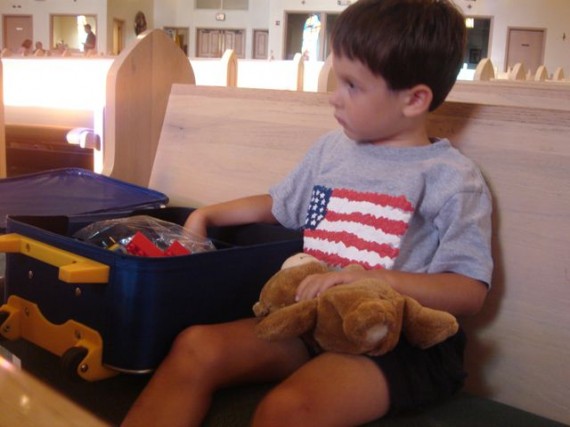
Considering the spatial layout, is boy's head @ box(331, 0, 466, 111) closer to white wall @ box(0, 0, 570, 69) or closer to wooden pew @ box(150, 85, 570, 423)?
wooden pew @ box(150, 85, 570, 423)

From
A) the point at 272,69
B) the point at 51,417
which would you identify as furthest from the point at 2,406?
the point at 272,69

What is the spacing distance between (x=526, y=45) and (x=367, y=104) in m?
11.8

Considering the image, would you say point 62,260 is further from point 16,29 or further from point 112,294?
point 16,29

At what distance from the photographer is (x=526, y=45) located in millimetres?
11734

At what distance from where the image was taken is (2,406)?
0.52 meters

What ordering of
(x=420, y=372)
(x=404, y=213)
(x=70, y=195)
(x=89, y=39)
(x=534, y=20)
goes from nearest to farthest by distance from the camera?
(x=420, y=372) → (x=404, y=213) → (x=70, y=195) → (x=534, y=20) → (x=89, y=39)

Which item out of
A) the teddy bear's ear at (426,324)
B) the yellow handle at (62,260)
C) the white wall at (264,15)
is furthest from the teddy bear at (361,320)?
the white wall at (264,15)

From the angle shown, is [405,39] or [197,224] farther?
[197,224]

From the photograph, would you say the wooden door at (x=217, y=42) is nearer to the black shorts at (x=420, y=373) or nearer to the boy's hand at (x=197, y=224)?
the boy's hand at (x=197, y=224)

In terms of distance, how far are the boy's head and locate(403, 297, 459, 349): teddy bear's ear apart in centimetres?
32

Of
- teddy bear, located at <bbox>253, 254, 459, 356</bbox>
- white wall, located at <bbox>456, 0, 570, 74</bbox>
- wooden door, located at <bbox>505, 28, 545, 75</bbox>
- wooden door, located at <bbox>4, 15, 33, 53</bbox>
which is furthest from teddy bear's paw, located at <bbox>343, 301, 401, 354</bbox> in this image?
wooden door, located at <bbox>4, 15, 33, 53</bbox>

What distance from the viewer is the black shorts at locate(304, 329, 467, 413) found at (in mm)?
821

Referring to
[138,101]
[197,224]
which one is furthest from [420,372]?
[138,101]

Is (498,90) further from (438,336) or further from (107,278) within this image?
(107,278)
